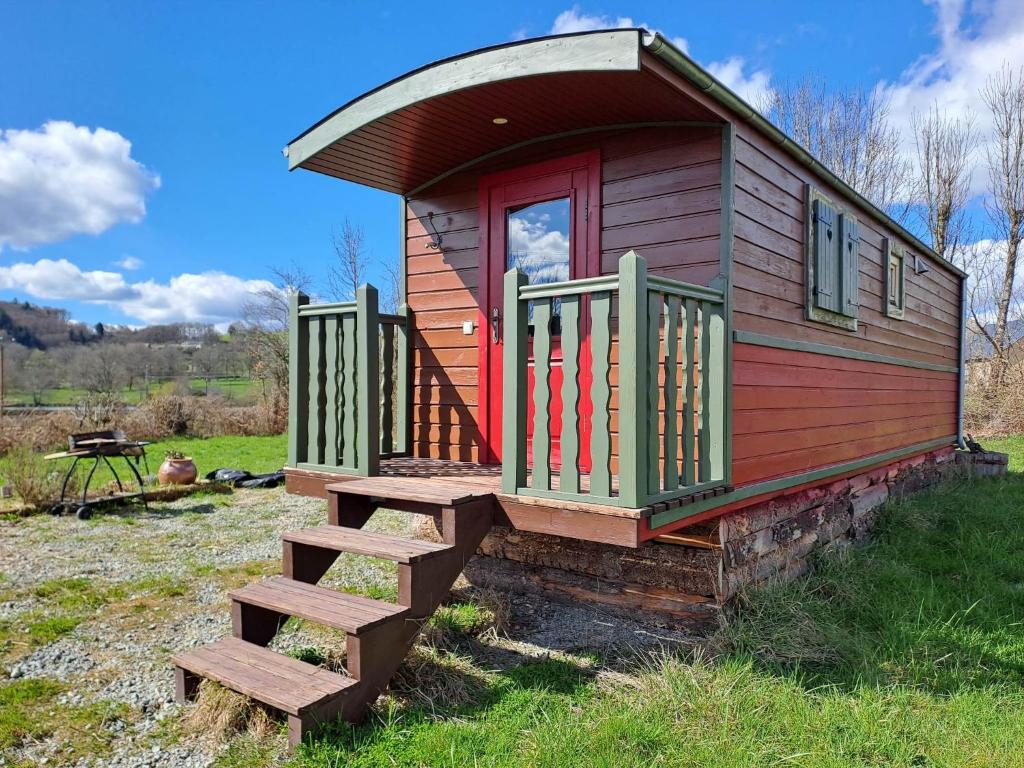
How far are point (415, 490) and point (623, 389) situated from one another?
1168 mm

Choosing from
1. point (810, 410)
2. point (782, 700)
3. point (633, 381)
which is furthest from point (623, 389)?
point (810, 410)

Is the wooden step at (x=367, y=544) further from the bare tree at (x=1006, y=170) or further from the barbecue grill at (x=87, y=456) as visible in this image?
the bare tree at (x=1006, y=170)

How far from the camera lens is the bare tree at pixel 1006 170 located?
1491 cm

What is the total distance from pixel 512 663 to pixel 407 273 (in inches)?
110

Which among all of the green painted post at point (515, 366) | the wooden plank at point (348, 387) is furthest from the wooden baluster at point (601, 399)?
the wooden plank at point (348, 387)

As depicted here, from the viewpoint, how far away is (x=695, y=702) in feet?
8.65

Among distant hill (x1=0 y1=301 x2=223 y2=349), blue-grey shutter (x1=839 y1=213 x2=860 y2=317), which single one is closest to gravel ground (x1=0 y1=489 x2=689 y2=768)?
blue-grey shutter (x1=839 y1=213 x2=860 y2=317)

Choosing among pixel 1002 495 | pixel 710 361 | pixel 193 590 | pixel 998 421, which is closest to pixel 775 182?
pixel 710 361

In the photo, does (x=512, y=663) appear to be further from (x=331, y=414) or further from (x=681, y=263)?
(x=681, y=263)

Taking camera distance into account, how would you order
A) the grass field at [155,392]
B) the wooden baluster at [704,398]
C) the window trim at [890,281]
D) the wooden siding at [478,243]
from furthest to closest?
the grass field at [155,392] < the window trim at [890,281] < the wooden siding at [478,243] < the wooden baluster at [704,398]

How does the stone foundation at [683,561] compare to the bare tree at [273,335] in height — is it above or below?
below

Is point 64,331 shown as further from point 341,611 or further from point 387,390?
point 341,611

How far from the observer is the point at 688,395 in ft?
10.0

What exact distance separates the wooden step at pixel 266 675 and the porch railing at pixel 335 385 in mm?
1169
